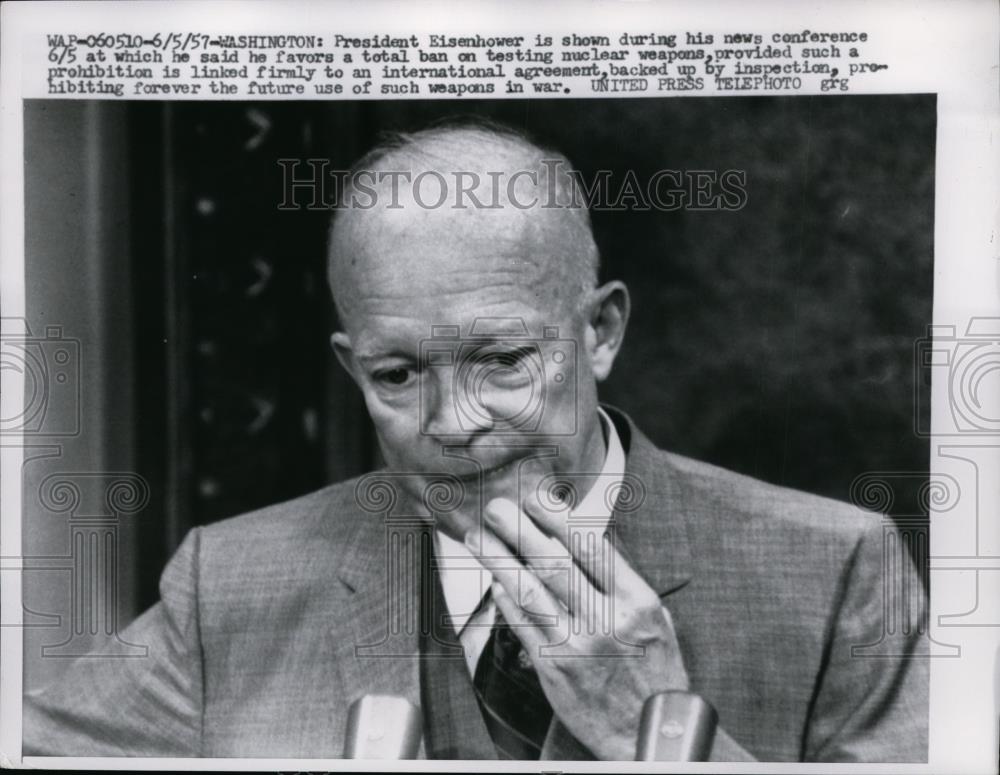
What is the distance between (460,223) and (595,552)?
3.22 feet

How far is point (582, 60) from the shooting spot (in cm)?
364

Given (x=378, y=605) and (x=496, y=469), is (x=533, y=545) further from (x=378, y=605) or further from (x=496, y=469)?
(x=378, y=605)

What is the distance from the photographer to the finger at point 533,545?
359cm

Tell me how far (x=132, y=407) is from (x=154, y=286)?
0.35m

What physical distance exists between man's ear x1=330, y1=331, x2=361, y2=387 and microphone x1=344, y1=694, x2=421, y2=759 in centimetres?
90

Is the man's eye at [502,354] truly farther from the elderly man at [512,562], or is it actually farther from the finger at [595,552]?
the finger at [595,552]

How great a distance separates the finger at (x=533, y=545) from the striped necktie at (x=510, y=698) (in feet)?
0.57

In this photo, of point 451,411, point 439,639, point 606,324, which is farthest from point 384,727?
point 606,324

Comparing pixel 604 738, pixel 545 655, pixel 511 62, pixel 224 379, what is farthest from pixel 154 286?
pixel 604 738

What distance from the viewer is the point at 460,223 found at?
3561mm

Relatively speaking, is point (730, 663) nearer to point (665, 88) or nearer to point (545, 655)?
point (545, 655)

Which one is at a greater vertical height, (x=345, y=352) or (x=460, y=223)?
(x=460, y=223)

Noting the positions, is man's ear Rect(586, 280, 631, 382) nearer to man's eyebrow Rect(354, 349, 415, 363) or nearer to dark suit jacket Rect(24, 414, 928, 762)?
dark suit jacket Rect(24, 414, 928, 762)

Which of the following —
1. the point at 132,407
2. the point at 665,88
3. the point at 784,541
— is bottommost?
the point at 784,541
